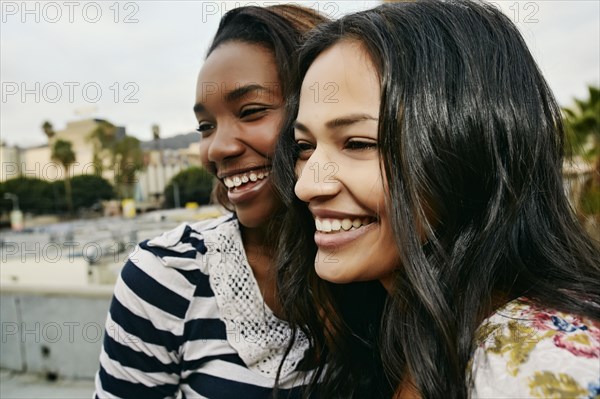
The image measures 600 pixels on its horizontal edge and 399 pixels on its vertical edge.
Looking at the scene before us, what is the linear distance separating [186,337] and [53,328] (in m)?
3.50

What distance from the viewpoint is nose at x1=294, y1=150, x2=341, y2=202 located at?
139 cm

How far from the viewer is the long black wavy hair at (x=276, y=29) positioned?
193 cm

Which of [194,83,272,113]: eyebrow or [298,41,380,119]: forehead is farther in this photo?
[194,83,272,113]: eyebrow

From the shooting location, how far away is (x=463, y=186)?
4.19 feet

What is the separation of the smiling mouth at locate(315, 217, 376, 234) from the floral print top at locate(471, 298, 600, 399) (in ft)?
1.42

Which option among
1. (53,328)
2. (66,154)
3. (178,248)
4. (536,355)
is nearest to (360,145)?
(536,355)

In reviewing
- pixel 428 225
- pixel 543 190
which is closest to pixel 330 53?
pixel 428 225

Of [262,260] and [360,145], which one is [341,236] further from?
[262,260]

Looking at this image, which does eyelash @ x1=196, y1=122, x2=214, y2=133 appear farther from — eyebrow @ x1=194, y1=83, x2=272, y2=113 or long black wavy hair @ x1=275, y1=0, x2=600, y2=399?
long black wavy hair @ x1=275, y1=0, x2=600, y2=399

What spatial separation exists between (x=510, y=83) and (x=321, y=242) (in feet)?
2.25

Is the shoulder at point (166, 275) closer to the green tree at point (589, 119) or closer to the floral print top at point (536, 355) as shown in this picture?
the floral print top at point (536, 355)

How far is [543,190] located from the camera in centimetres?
135

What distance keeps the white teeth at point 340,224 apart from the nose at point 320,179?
0.26 feet

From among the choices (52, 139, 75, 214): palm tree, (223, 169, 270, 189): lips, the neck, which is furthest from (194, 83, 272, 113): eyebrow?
(52, 139, 75, 214): palm tree
